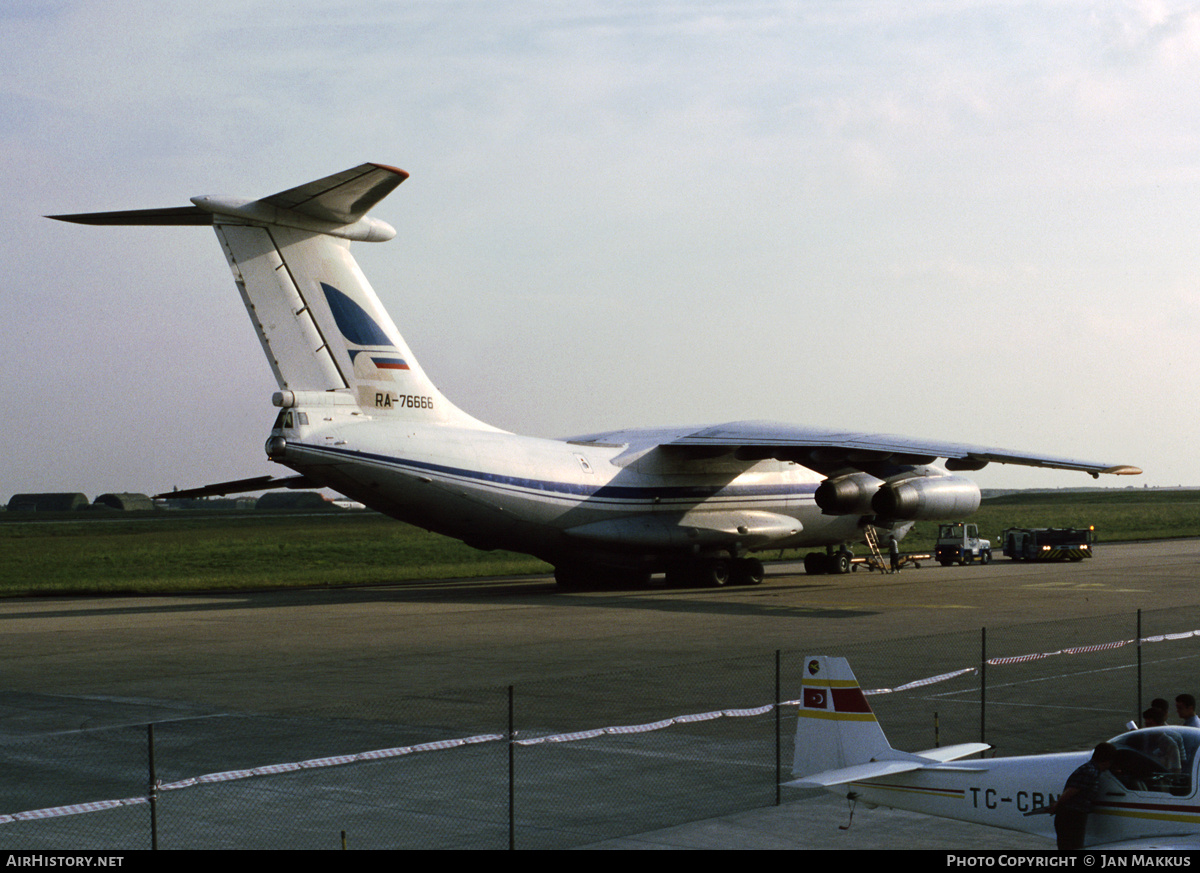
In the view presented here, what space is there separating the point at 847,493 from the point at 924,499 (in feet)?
6.11

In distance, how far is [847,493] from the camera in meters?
32.1

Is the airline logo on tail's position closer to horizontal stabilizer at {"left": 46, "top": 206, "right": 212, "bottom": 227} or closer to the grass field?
horizontal stabilizer at {"left": 46, "top": 206, "right": 212, "bottom": 227}

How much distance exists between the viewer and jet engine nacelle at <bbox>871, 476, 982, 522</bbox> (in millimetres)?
31359

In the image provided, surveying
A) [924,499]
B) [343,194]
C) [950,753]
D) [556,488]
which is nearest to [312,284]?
[343,194]

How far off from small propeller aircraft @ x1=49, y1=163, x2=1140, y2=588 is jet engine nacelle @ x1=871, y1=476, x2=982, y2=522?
5 cm

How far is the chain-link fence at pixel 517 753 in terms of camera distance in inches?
385

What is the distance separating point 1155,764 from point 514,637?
612 inches

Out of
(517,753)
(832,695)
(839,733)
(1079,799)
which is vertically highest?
(832,695)

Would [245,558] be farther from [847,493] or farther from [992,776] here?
[992,776]

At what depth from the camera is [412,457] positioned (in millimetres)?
27328

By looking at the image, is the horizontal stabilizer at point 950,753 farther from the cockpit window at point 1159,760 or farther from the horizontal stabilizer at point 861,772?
the cockpit window at point 1159,760

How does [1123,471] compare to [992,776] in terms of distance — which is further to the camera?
[1123,471]

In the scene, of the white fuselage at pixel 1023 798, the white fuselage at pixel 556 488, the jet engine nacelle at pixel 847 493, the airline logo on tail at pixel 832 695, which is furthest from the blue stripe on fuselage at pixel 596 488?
the white fuselage at pixel 1023 798
